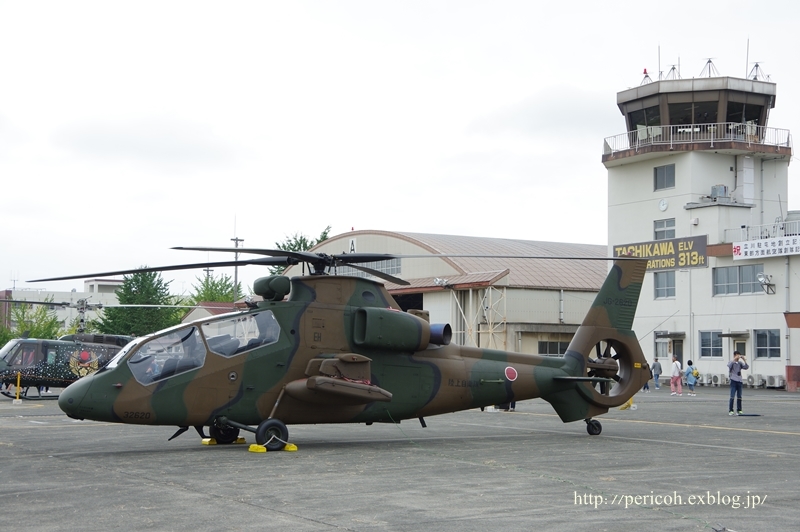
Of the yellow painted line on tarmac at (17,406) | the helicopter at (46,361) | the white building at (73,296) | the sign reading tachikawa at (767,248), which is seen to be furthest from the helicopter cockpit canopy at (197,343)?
the white building at (73,296)

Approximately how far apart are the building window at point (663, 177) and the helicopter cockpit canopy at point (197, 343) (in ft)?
133

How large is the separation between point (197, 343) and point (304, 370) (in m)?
1.91

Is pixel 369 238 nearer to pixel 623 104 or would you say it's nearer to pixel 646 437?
pixel 623 104

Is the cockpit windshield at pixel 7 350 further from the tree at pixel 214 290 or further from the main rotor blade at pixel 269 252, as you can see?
the tree at pixel 214 290

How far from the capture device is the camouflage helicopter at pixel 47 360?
107 ft

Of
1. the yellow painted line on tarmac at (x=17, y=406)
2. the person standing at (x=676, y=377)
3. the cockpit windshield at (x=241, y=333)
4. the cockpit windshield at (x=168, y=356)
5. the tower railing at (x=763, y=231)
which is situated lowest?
the yellow painted line on tarmac at (x=17, y=406)

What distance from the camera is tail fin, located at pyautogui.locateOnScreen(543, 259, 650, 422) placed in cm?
1792

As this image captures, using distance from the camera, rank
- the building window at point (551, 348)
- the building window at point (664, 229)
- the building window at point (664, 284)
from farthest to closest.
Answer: the building window at point (551, 348), the building window at point (664, 284), the building window at point (664, 229)

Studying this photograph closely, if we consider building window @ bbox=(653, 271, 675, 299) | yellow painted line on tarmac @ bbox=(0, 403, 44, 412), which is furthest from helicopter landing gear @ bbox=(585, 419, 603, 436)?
building window @ bbox=(653, 271, 675, 299)

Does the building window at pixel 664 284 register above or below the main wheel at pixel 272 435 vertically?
above

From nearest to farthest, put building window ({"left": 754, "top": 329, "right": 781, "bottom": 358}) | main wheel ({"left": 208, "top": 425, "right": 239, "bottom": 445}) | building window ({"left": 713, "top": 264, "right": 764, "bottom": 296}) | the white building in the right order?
main wheel ({"left": 208, "top": 425, "right": 239, "bottom": 445})
building window ({"left": 754, "top": 329, "right": 781, "bottom": 358})
building window ({"left": 713, "top": 264, "right": 764, "bottom": 296})
the white building

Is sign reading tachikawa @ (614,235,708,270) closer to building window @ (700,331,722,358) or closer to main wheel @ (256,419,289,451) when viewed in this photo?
building window @ (700,331,722,358)

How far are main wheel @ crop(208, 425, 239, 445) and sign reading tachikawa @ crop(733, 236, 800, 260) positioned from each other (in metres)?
36.3

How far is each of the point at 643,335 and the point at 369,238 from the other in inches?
743
